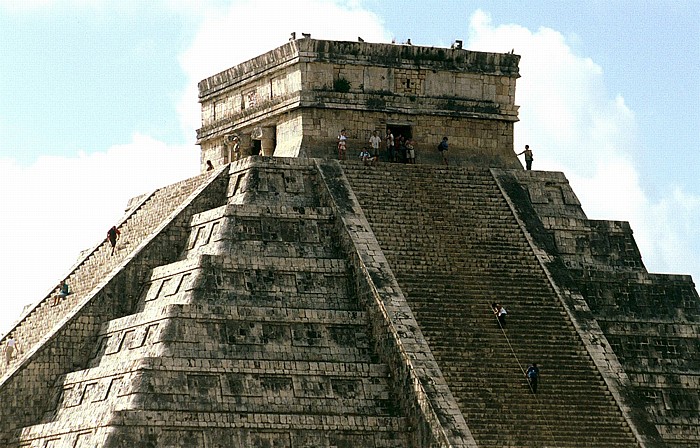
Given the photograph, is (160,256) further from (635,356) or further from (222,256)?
(635,356)

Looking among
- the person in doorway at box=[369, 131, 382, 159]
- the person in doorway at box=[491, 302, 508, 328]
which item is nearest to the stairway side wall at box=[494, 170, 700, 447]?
the person in doorway at box=[491, 302, 508, 328]

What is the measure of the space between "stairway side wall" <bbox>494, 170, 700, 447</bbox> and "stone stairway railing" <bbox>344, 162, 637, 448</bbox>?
0.53 metres

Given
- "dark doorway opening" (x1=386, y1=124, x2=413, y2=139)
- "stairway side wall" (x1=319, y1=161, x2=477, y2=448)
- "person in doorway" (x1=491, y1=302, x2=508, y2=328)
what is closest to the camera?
"stairway side wall" (x1=319, y1=161, x2=477, y2=448)

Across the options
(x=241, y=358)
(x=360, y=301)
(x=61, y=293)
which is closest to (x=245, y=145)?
(x=61, y=293)

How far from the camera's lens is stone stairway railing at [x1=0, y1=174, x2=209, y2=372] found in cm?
5278

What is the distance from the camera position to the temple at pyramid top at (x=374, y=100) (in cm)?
5300

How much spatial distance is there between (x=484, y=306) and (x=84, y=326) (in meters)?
9.32

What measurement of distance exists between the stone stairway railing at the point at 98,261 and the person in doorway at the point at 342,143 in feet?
11.5

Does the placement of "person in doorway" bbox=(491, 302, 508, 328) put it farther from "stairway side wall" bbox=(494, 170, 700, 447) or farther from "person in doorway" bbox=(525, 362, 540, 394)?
"stairway side wall" bbox=(494, 170, 700, 447)

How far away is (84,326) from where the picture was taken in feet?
161

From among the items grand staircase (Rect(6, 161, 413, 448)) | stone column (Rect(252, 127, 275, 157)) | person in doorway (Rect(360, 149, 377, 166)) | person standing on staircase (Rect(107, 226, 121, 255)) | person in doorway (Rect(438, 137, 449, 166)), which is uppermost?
stone column (Rect(252, 127, 275, 157))

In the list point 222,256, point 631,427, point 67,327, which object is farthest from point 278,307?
point 631,427

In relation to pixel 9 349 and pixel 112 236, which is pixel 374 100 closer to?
pixel 112 236

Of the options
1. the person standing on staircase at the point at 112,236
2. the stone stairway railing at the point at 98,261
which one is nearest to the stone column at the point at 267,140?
the stone stairway railing at the point at 98,261
